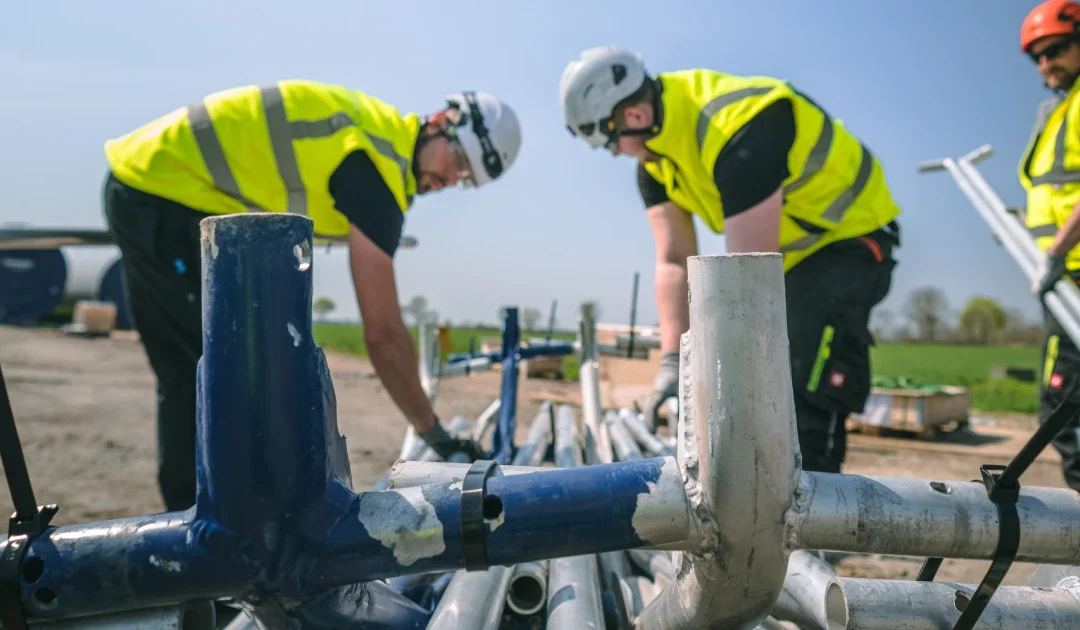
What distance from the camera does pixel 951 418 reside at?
8.15 m

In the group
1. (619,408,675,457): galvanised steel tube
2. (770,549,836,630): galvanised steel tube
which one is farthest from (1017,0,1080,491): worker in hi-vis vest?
(770,549,836,630): galvanised steel tube

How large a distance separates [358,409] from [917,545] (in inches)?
321

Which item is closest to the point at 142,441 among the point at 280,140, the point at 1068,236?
the point at 280,140

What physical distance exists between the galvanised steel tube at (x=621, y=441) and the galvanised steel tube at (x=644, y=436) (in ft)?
0.15

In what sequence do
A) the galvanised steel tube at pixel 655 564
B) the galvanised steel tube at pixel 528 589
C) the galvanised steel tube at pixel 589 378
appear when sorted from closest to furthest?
the galvanised steel tube at pixel 528 589, the galvanised steel tube at pixel 655 564, the galvanised steel tube at pixel 589 378

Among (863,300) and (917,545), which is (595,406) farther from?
(917,545)

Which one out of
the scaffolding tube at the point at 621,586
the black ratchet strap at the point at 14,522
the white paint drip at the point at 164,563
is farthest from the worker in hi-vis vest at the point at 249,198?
the white paint drip at the point at 164,563

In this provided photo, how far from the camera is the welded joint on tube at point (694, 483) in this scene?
0.83 metres

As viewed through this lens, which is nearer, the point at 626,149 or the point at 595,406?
the point at 626,149

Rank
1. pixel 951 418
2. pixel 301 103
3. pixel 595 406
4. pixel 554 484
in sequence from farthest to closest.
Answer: pixel 951 418
pixel 595 406
pixel 301 103
pixel 554 484

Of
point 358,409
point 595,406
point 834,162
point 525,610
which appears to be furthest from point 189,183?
point 358,409

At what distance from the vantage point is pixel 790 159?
98.7 inches

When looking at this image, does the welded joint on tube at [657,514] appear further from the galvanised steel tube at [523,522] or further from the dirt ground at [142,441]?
the dirt ground at [142,441]

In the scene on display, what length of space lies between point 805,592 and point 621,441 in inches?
106
